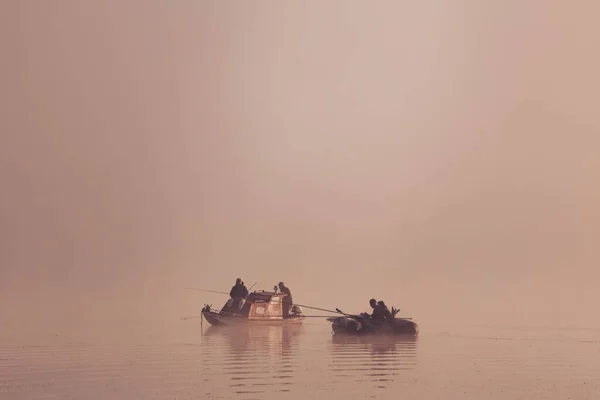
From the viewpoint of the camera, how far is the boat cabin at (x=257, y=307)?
5300cm

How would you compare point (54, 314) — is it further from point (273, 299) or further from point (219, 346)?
point (219, 346)

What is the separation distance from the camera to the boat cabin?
53.0 metres

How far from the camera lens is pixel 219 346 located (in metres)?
37.9

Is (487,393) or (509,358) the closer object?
(487,393)

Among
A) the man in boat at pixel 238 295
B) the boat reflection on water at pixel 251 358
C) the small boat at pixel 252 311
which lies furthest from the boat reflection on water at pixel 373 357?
the man in boat at pixel 238 295

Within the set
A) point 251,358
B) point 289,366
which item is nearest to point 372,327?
point 251,358

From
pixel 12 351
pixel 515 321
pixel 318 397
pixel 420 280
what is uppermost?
pixel 420 280

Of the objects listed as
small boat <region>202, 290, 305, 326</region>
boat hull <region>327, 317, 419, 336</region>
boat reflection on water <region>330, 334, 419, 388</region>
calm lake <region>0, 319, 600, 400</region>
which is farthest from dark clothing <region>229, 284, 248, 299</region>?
boat reflection on water <region>330, 334, 419, 388</region>

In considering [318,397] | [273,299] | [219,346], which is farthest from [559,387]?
[273,299]

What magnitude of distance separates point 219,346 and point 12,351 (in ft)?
26.9

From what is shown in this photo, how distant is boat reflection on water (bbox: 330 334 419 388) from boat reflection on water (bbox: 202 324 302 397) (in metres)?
1.72

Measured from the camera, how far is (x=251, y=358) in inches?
1282

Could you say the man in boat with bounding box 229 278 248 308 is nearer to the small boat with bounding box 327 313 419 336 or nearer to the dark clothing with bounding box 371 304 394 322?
the small boat with bounding box 327 313 419 336

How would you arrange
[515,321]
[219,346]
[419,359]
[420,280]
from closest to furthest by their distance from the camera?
[419,359], [219,346], [515,321], [420,280]
